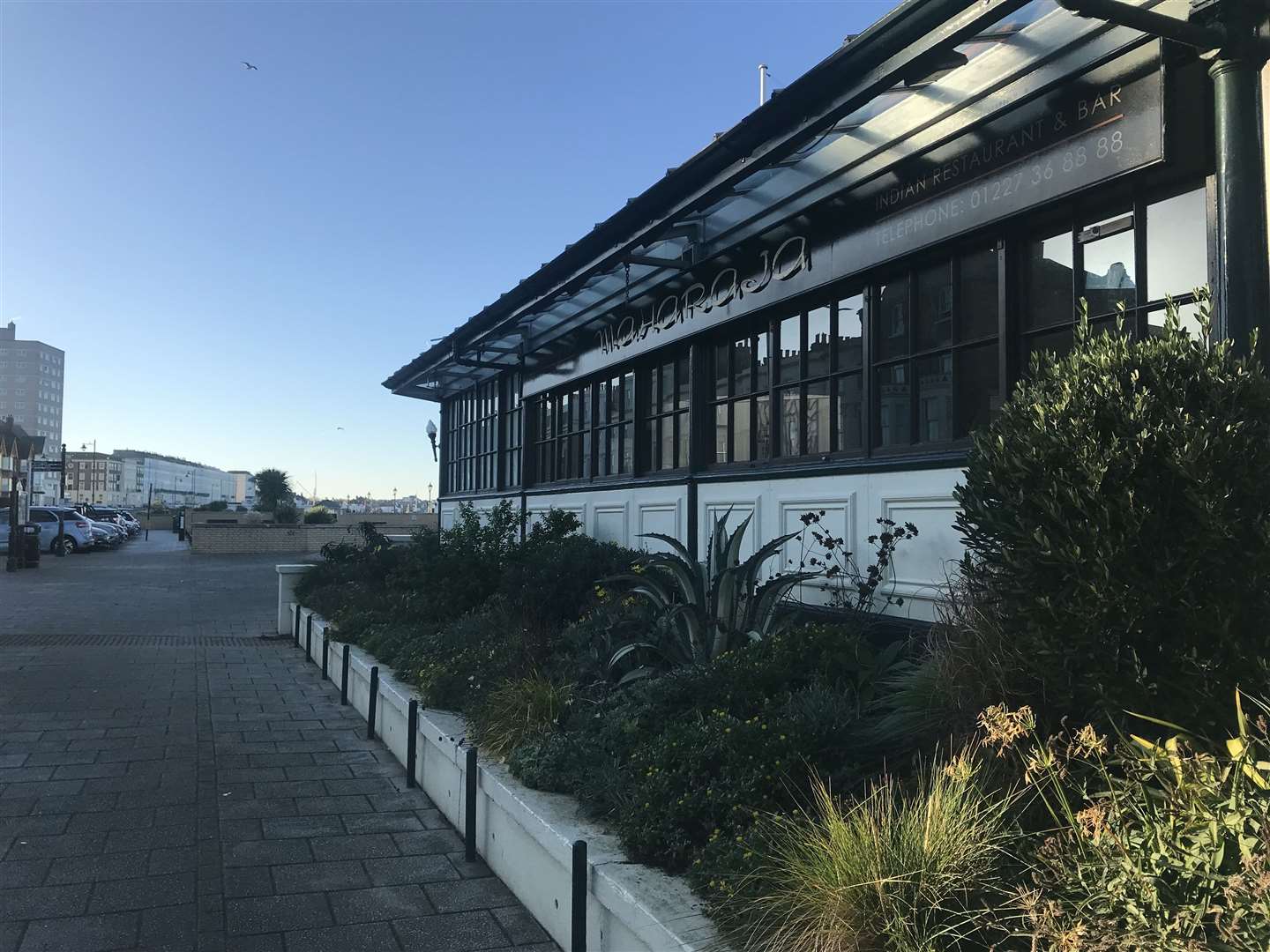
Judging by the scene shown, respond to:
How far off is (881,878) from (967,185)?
4.66 m

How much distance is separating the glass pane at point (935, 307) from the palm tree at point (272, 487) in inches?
2920

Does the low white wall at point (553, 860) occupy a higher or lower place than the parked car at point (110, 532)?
lower

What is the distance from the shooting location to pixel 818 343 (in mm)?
7902

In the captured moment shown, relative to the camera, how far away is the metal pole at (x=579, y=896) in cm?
380

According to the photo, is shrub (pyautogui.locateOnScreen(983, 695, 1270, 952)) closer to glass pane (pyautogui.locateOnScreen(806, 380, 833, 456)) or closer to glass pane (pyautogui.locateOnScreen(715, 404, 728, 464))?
glass pane (pyautogui.locateOnScreen(806, 380, 833, 456))

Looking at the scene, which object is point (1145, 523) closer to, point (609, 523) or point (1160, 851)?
point (1160, 851)

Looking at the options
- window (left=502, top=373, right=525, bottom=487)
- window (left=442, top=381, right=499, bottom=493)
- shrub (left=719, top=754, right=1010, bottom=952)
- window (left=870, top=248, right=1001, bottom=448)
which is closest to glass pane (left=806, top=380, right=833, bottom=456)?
window (left=870, top=248, right=1001, bottom=448)

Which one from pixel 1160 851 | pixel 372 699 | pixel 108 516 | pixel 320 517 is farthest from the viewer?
pixel 108 516

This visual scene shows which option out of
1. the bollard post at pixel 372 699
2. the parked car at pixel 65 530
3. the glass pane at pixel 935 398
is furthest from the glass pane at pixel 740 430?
the parked car at pixel 65 530

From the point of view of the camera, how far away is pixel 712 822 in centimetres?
382

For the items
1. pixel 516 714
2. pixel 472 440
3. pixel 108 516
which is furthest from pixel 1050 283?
pixel 108 516

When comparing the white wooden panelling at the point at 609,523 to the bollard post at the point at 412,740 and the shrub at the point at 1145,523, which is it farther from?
the shrub at the point at 1145,523

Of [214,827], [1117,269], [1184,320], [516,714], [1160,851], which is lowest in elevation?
[214,827]

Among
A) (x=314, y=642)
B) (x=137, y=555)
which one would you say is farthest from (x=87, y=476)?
(x=314, y=642)
